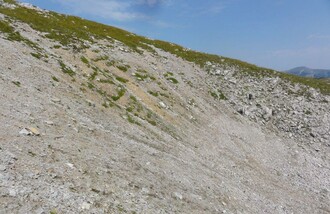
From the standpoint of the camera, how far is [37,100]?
24.0 m

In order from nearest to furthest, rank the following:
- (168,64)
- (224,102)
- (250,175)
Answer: (250,175) → (224,102) → (168,64)

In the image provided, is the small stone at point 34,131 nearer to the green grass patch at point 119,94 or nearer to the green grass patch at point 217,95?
the green grass patch at point 119,94

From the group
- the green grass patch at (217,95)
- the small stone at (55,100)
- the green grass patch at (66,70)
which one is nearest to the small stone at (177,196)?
the small stone at (55,100)

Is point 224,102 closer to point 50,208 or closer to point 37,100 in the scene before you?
point 37,100

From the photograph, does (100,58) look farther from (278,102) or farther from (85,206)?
(85,206)

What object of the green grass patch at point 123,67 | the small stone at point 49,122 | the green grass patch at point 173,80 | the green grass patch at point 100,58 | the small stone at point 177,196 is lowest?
the small stone at point 177,196

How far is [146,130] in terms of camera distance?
29.3 meters

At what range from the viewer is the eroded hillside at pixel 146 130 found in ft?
54.5

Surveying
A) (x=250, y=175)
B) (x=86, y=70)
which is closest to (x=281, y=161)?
(x=250, y=175)

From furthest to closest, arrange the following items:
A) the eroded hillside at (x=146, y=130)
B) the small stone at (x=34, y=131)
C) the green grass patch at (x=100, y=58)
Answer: the green grass patch at (x=100, y=58) < the small stone at (x=34, y=131) < the eroded hillside at (x=146, y=130)

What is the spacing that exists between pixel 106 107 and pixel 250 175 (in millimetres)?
15987

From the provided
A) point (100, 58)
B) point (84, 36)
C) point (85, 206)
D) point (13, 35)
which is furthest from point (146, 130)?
point (84, 36)

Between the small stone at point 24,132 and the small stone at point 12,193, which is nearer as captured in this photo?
the small stone at point 12,193

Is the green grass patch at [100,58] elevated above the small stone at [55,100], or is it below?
above
